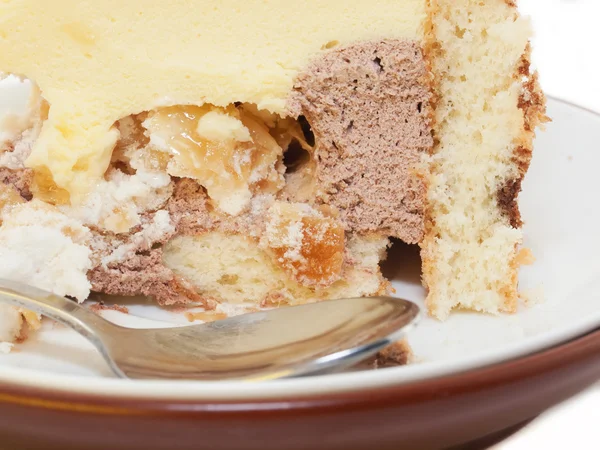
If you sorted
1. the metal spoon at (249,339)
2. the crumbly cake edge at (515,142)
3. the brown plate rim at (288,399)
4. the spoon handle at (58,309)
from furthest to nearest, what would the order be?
the crumbly cake edge at (515,142), the spoon handle at (58,309), the metal spoon at (249,339), the brown plate rim at (288,399)

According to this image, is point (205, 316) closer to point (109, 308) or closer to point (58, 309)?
point (109, 308)

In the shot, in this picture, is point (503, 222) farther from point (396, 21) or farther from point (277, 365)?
point (277, 365)

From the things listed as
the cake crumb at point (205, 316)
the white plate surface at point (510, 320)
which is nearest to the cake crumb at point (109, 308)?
the white plate surface at point (510, 320)

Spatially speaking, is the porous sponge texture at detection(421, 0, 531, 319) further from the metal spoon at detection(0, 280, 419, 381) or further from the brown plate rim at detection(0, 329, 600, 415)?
the brown plate rim at detection(0, 329, 600, 415)

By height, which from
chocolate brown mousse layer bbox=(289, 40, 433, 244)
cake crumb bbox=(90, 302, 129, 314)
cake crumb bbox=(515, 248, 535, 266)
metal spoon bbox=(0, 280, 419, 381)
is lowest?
cake crumb bbox=(90, 302, 129, 314)

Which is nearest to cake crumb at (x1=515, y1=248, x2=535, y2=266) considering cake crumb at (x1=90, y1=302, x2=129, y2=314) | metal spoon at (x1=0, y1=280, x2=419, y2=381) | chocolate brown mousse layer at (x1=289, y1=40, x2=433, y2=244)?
chocolate brown mousse layer at (x1=289, y1=40, x2=433, y2=244)

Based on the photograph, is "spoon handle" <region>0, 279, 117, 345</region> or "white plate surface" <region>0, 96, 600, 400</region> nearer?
"white plate surface" <region>0, 96, 600, 400</region>

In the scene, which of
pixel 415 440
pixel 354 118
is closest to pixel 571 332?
pixel 415 440

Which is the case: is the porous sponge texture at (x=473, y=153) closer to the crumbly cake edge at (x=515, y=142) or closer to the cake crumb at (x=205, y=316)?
the crumbly cake edge at (x=515, y=142)
